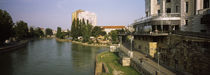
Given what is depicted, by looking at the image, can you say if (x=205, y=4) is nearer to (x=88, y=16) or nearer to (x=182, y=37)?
(x=182, y=37)

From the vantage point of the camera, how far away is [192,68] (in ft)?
38.4

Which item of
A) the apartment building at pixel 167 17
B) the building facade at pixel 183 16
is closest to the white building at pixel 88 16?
the apartment building at pixel 167 17

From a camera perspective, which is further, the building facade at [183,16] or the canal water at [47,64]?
the canal water at [47,64]

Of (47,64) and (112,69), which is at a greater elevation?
(112,69)

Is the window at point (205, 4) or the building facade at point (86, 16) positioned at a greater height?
the building facade at point (86, 16)

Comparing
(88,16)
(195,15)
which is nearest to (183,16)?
(195,15)

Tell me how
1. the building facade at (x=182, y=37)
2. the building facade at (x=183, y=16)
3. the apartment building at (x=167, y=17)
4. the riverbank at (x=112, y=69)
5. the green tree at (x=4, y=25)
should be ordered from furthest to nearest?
1. the green tree at (x=4, y=25)
2. the apartment building at (x=167, y=17)
3. the riverbank at (x=112, y=69)
4. the building facade at (x=183, y=16)
5. the building facade at (x=182, y=37)

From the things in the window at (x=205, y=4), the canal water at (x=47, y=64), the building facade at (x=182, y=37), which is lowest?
the canal water at (x=47, y=64)

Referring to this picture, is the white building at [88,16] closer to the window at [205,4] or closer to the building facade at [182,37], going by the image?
the building facade at [182,37]

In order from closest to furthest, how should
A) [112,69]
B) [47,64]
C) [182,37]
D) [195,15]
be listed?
[182,37] → [195,15] → [112,69] → [47,64]

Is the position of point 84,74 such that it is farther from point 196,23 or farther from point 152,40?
point 196,23

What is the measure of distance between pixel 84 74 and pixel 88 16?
155 meters

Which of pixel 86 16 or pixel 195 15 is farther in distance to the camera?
pixel 86 16

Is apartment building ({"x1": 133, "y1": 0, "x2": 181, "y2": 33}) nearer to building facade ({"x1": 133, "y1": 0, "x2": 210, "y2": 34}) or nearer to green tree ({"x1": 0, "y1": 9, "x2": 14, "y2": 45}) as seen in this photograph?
building facade ({"x1": 133, "y1": 0, "x2": 210, "y2": 34})
